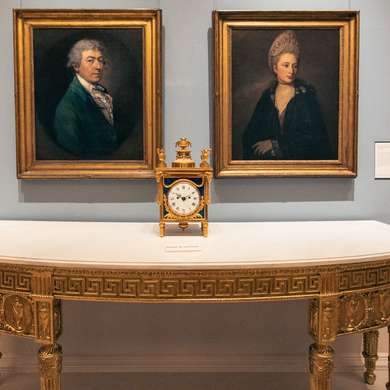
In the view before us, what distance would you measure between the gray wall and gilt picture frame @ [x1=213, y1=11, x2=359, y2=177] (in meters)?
0.10

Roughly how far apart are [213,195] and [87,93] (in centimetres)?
101

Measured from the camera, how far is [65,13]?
2916 mm

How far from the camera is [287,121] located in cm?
300

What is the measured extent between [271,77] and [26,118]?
154 centimetres

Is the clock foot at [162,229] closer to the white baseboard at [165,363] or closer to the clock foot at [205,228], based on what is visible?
the clock foot at [205,228]

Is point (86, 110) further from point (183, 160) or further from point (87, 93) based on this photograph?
point (183, 160)

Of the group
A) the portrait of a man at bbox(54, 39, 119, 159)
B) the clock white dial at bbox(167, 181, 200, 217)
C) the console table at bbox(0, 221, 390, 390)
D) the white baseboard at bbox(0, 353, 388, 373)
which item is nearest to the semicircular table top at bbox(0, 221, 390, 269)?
the console table at bbox(0, 221, 390, 390)

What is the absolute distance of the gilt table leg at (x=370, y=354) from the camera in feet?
9.98

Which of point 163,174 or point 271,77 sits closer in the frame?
point 163,174

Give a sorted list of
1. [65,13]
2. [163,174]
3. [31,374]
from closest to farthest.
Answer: [163,174], [65,13], [31,374]

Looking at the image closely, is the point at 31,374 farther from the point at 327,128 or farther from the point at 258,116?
the point at 327,128

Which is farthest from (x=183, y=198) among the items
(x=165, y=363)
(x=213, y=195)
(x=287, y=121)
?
(x=165, y=363)

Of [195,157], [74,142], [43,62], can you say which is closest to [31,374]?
[74,142]

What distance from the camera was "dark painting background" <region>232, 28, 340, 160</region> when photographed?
296cm
